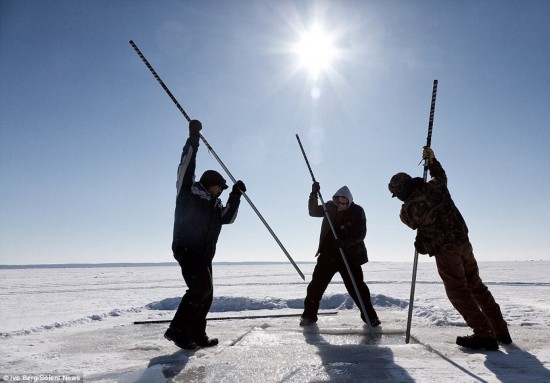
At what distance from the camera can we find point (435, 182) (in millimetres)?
3391

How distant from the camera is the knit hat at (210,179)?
12.2 feet

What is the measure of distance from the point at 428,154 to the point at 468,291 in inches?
51.3

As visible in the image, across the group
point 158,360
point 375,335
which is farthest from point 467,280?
point 158,360

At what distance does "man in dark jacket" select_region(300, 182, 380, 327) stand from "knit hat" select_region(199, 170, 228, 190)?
1.75 m

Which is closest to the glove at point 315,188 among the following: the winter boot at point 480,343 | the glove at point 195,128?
the glove at point 195,128

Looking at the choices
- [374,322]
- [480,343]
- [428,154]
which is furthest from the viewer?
[374,322]

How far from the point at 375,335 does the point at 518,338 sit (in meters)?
1.32

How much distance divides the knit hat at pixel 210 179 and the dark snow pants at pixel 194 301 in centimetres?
76

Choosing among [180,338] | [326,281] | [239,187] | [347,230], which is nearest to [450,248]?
[347,230]

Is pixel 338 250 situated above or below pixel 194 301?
above

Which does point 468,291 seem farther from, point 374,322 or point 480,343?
point 374,322

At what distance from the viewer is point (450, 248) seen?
126 inches

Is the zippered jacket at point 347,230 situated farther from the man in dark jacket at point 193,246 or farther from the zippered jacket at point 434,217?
the man in dark jacket at point 193,246

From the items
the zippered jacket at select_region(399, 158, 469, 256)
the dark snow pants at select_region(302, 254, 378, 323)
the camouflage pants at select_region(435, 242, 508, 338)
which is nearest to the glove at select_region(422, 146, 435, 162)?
the zippered jacket at select_region(399, 158, 469, 256)
